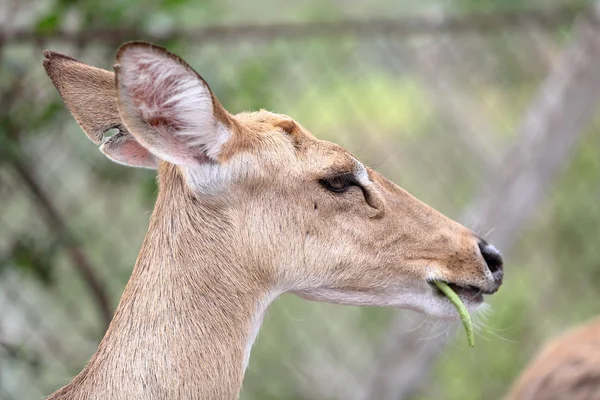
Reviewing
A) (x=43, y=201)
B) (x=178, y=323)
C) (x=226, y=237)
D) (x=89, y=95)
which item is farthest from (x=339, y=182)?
(x=43, y=201)

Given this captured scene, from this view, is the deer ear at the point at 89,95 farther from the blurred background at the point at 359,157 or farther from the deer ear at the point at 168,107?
the blurred background at the point at 359,157

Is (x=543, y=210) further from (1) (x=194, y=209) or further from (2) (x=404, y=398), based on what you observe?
(1) (x=194, y=209)

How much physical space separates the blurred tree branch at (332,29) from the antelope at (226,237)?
1.38 metres

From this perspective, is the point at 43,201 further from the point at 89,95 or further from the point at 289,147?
the point at 289,147

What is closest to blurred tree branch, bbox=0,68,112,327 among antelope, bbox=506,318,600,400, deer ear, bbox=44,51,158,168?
deer ear, bbox=44,51,158,168

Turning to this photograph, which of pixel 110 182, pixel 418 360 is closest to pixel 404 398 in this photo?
pixel 418 360

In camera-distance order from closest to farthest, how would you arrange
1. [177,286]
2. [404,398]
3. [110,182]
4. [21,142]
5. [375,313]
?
[177,286] → [21,142] → [110,182] → [404,398] → [375,313]

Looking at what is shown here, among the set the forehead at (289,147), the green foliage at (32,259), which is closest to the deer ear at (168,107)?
the forehead at (289,147)

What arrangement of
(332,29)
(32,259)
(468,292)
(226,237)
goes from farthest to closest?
(332,29) < (32,259) < (468,292) < (226,237)

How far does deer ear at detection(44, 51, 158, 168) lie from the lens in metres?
2.98

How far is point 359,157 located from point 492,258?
25.8 inches

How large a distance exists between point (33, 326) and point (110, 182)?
995mm

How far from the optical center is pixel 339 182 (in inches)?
115

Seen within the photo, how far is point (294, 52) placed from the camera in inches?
246
